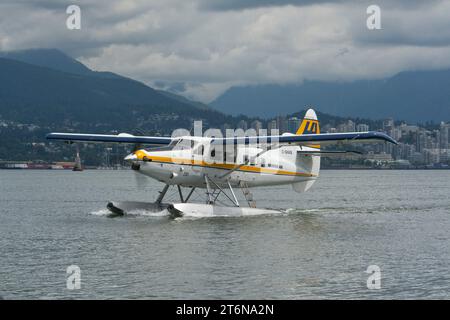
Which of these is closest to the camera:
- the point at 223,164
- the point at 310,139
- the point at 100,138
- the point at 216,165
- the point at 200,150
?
the point at 310,139

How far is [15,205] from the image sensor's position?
139 ft

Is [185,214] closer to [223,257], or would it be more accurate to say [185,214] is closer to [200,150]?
[200,150]

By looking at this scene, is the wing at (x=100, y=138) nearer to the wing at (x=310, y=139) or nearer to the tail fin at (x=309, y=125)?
the wing at (x=310, y=139)

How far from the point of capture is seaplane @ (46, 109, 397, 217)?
89.6 ft

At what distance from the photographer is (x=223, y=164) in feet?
95.0

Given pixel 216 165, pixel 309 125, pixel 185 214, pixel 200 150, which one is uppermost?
pixel 309 125

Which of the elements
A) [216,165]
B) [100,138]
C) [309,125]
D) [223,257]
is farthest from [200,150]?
[223,257]

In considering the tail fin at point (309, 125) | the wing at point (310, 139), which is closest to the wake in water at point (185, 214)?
the wing at point (310, 139)

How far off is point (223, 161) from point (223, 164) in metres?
0.12

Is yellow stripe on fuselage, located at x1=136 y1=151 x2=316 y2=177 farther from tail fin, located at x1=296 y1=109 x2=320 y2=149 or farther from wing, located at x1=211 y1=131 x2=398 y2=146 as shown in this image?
tail fin, located at x1=296 y1=109 x2=320 y2=149

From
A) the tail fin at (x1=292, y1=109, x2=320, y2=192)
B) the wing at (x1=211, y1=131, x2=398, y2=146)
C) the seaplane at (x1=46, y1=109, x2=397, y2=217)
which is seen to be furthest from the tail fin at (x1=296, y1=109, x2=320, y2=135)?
the wing at (x1=211, y1=131, x2=398, y2=146)

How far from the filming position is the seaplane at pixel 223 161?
2731cm

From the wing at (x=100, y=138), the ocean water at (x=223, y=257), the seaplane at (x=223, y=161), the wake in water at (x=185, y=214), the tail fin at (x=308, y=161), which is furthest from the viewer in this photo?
the tail fin at (x=308, y=161)
